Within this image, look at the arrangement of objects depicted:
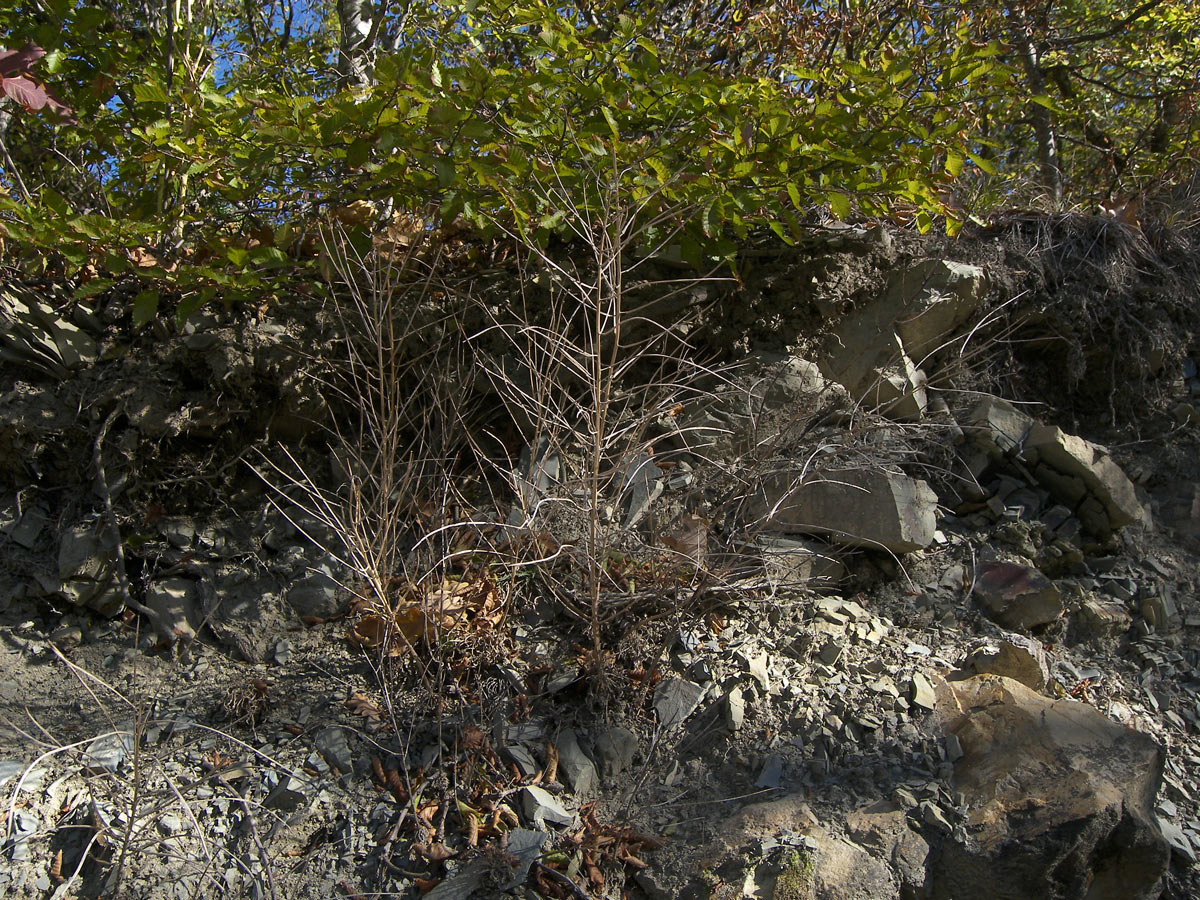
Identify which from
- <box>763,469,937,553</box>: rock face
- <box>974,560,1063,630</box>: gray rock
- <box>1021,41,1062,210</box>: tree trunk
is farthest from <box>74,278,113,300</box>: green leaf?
<box>1021,41,1062,210</box>: tree trunk

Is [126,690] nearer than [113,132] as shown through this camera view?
Yes

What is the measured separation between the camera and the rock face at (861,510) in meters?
3.14

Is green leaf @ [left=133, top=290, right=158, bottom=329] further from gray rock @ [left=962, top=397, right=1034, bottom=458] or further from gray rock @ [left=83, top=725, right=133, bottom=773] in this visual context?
gray rock @ [left=962, top=397, right=1034, bottom=458]

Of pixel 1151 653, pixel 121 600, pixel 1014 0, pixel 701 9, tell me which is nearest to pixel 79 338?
pixel 121 600

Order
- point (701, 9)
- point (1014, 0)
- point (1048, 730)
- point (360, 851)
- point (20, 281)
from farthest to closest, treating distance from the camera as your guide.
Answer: point (1014, 0) → point (701, 9) → point (20, 281) → point (1048, 730) → point (360, 851)

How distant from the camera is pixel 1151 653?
3.13 m

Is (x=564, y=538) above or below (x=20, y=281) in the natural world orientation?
below

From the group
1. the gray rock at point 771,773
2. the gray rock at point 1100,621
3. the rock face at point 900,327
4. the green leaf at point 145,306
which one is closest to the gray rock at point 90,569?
the green leaf at point 145,306

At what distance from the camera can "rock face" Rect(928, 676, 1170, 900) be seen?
2.21 m

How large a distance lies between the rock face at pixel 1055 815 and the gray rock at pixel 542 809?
3.29ft

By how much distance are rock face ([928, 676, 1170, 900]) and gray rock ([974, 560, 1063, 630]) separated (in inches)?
26.8

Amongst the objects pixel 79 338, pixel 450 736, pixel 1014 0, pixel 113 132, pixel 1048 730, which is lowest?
pixel 1048 730

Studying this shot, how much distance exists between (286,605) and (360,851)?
1.03 metres

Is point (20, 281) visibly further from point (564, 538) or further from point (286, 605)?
point (564, 538)
